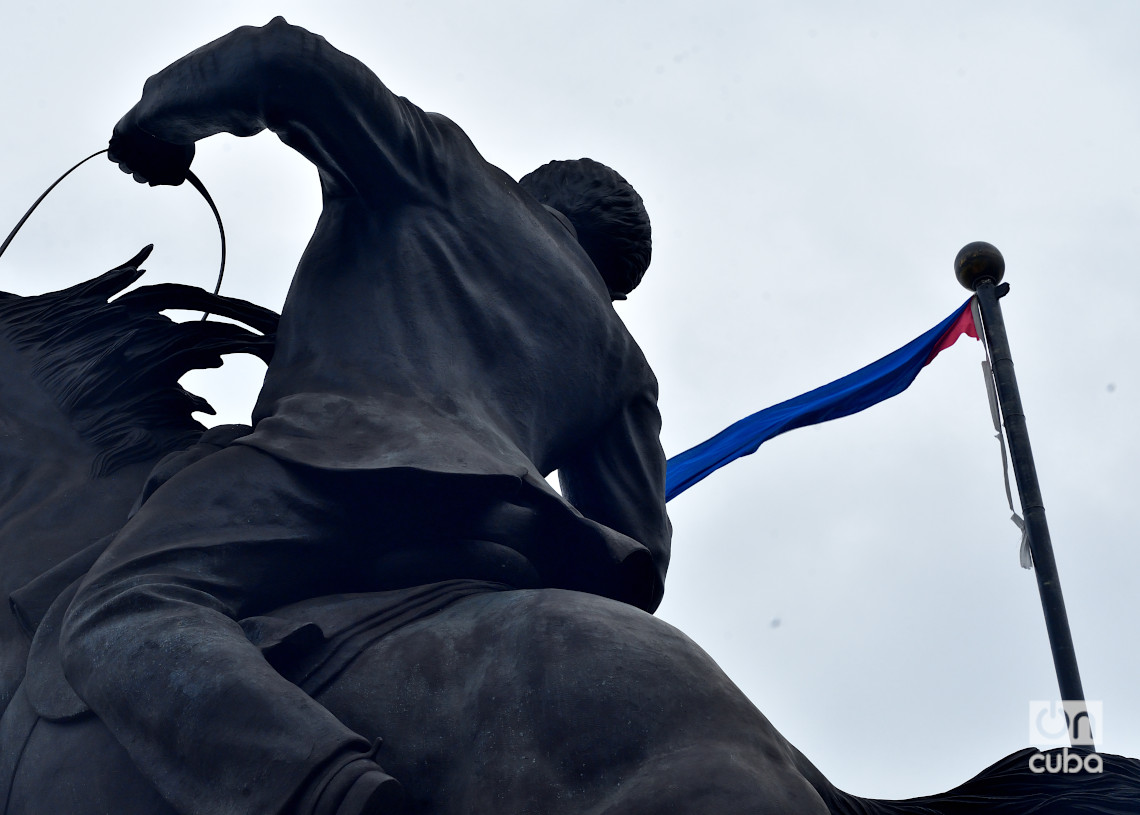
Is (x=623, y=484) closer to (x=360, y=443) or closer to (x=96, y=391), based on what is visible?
(x=360, y=443)

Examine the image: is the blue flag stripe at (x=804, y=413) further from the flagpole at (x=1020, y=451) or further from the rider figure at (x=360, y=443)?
the rider figure at (x=360, y=443)

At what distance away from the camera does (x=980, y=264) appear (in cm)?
974

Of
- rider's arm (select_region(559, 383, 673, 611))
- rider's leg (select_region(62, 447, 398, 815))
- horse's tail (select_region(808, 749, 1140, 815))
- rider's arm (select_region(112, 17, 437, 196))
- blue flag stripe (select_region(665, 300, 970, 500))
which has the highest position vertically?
blue flag stripe (select_region(665, 300, 970, 500))

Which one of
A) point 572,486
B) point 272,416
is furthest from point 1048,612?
point 272,416

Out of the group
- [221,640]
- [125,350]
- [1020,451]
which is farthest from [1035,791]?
[1020,451]

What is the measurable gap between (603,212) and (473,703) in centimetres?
216

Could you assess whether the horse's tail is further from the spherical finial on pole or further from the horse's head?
the spherical finial on pole

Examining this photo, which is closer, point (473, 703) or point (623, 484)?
point (473, 703)

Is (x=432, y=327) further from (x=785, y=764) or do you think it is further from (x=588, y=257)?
(x=785, y=764)

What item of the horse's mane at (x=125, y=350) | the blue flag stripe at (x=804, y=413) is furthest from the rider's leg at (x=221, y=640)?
the blue flag stripe at (x=804, y=413)

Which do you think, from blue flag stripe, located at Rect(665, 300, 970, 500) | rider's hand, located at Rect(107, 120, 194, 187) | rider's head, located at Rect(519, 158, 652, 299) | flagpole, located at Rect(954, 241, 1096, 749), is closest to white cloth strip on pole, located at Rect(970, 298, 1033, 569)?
flagpole, located at Rect(954, 241, 1096, 749)

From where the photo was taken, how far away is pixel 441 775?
344cm

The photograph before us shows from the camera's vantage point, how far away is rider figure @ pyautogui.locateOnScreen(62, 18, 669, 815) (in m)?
3.44

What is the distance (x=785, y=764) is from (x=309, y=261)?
203 cm
